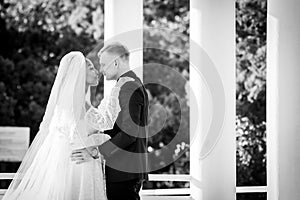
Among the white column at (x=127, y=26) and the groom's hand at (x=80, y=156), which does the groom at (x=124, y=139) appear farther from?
the white column at (x=127, y=26)

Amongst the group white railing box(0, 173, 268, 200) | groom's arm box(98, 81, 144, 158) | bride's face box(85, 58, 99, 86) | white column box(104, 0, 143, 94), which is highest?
white column box(104, 0, 143, 94)

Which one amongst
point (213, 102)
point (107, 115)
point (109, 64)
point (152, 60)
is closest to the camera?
point (107, 115)

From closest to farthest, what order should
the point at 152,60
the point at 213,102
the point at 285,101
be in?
the point at 285,101
the point at 213,102
the point at 152,60

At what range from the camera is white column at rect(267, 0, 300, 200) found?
6.15m

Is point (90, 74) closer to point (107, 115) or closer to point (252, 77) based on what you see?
point (107, 115)

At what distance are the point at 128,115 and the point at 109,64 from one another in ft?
1.45

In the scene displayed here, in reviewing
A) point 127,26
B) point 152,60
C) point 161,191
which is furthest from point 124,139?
point 152,60

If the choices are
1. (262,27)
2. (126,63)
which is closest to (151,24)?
(262,27)

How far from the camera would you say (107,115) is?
196 inches

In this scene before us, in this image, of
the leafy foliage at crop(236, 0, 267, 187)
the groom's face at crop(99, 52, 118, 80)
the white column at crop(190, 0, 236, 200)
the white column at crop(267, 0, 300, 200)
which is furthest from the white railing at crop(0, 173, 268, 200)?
the leafy foliage at crop(236, 0, 267, 187)

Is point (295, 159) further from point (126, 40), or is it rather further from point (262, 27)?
point (262, 27)

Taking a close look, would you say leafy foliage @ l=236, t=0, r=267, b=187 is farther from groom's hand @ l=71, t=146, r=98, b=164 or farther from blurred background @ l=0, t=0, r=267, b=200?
groom's hand @ l=71, t=146, r=98, b=164

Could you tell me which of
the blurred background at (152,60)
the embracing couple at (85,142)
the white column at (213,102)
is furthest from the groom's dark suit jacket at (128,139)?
the blurred background at (152,60)

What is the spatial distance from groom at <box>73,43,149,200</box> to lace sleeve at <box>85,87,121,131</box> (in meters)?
0.05
